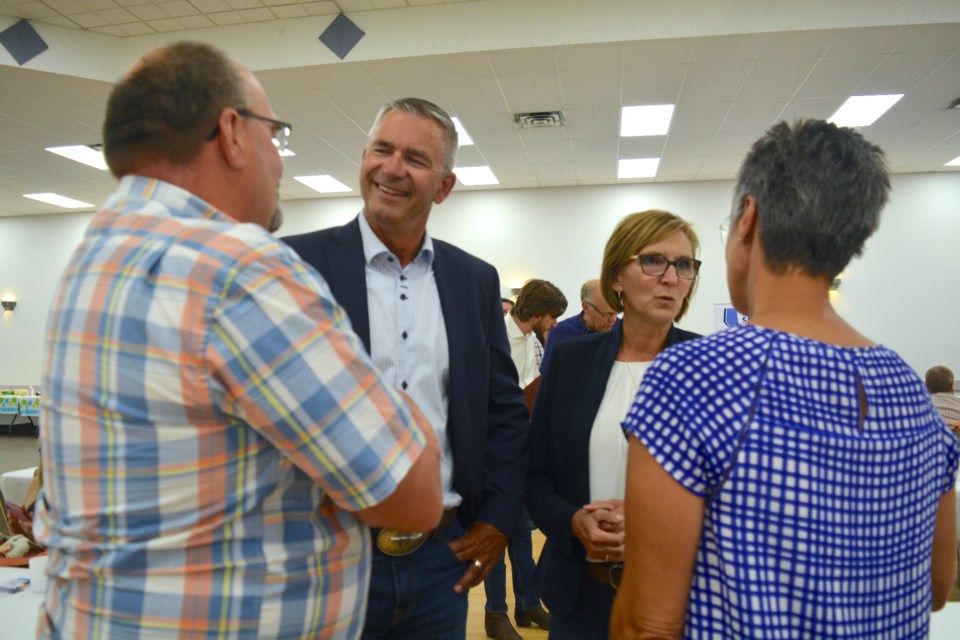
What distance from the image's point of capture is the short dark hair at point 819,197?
0.90 metres

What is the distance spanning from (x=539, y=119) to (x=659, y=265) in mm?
6389

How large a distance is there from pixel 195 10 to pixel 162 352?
21.1 ft

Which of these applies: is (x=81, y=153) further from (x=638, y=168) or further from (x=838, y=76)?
(x=838, y=76)

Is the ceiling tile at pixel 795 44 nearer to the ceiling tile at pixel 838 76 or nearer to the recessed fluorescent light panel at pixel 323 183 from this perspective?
the ceiling tile at pixel 838 76

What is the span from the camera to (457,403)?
1.52 metres

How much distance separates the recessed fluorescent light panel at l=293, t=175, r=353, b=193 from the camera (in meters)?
10.6

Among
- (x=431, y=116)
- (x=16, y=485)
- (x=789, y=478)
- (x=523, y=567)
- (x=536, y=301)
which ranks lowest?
(x=523, y=567)

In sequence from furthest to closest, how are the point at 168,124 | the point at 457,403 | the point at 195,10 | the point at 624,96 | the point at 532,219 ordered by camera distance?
the point at 532,219 → the point at 624,96 → the point at 195,10 → the point at 457,403 → the point at 168,124

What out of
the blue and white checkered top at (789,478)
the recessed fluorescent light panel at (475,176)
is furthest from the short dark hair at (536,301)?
the recessed fluorescent light panel at (475,176)

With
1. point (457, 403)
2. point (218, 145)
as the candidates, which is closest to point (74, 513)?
point (218, 145)

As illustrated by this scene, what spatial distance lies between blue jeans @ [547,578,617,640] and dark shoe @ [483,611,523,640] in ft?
6.52

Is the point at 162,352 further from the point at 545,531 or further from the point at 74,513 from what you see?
the point at 545,531

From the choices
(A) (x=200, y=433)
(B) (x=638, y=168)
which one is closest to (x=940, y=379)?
(B) (x=638, y=168)

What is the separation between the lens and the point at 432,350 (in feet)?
5.02
